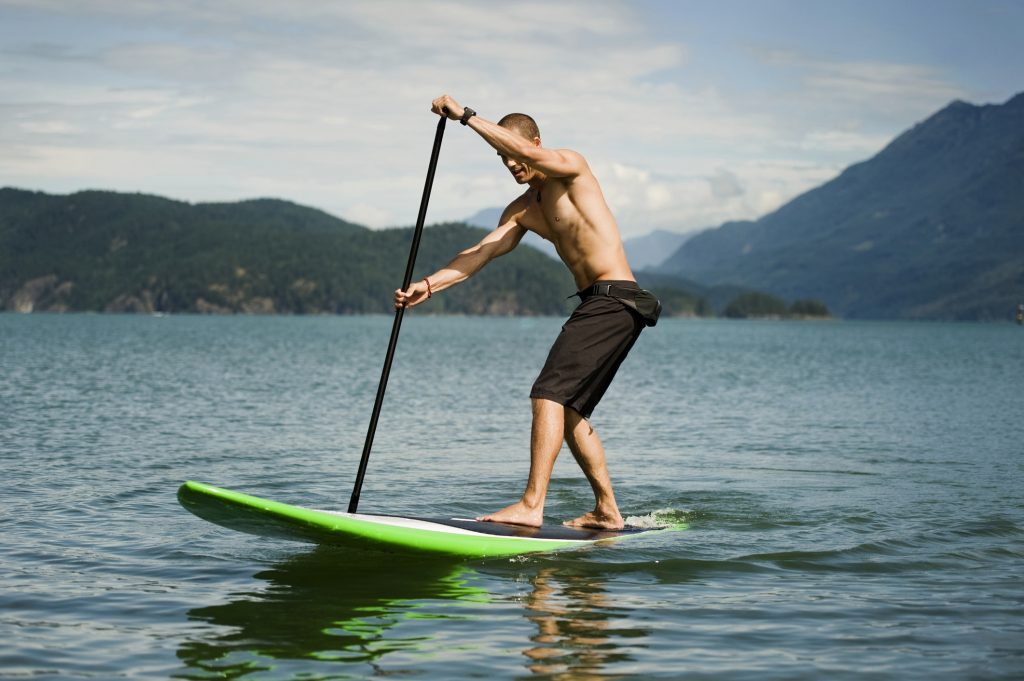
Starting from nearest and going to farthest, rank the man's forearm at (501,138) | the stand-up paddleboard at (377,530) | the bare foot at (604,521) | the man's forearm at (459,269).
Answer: the stand-up paddleboard at (377,530), the man's forearm at (501,138), the man's forearm at (459,269), the bare foot at (604,521)

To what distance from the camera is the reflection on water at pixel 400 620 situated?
6410 millimetres

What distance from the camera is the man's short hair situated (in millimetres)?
8656

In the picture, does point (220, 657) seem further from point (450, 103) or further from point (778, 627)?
point (450, 103)

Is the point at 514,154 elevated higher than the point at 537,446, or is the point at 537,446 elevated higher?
the point at 514,154

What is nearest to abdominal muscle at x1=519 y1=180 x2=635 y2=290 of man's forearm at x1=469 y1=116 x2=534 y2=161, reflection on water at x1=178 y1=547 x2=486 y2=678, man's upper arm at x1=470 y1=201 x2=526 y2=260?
man's upper arm at x1=470 y1=201 x2=526 y2=260

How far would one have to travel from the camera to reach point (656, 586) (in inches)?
331

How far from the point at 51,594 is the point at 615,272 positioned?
4.71m

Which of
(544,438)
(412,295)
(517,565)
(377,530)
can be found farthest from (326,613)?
(412,295)

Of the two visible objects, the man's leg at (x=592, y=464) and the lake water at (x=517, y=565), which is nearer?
the lake water at (x=517, y=565)

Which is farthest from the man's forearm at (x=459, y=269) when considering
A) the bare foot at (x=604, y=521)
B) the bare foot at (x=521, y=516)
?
the bare foot at (x=604, y=521)

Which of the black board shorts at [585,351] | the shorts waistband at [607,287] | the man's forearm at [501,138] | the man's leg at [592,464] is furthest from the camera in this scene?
the man's leg at [592,464]

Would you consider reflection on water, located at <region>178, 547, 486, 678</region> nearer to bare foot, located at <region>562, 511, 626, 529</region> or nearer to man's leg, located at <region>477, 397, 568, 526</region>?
man's leg, located at <region>477, 397, 568, 526</region>

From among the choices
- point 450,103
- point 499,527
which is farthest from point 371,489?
point 450,103

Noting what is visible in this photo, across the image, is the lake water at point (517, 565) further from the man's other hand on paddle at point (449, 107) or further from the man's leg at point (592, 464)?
the man's other hand on paddle at point (449, 107)
